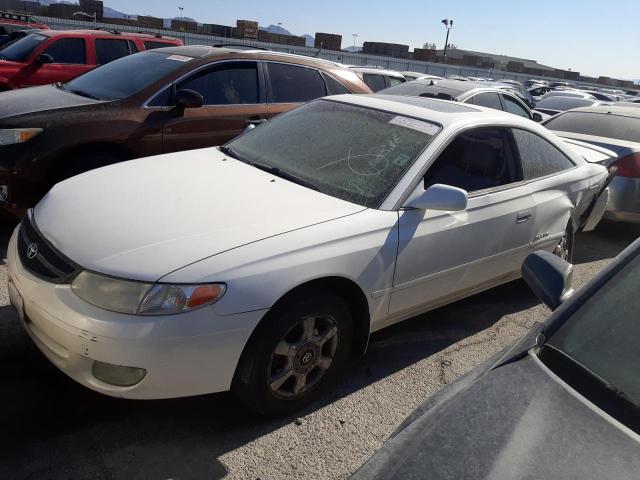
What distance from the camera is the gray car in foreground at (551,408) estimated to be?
139 centimetres

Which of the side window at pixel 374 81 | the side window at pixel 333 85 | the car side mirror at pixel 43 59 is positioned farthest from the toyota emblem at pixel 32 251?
the side window at pixel 374 81

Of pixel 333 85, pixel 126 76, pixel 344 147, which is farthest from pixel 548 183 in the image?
pixel 126 76

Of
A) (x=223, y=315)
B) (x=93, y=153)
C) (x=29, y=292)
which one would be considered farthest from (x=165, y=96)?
(x=223, y=315)

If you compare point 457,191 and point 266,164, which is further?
point 266,164

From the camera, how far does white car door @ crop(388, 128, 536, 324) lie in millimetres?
3076

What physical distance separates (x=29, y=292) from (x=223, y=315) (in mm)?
961

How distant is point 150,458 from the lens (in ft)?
7.93

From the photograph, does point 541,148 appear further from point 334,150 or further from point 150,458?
point 150,458

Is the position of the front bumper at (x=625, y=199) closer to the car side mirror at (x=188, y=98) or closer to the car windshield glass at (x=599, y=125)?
the car windshield glass at (x=599, y=125)

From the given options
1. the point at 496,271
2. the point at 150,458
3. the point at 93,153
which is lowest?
the point at 150,458

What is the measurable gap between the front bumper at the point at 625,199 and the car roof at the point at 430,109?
2.62 meters

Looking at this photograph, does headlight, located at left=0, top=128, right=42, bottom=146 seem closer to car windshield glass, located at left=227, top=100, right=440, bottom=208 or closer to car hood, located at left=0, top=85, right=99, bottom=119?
car hood, located at left=0, top=85, right=99, bottom=119

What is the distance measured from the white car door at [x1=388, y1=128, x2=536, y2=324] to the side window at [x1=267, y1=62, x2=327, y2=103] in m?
2.61

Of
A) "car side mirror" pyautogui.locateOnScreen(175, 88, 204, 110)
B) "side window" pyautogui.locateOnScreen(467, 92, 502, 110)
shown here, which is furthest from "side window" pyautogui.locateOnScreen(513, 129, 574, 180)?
"side window" pyautogui.locateOnScreen(467, 92, 502, 110)
